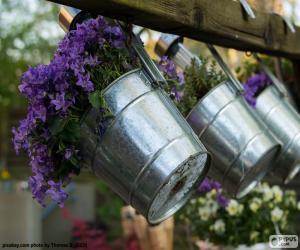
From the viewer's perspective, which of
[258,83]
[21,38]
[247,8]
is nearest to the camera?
[247,8]

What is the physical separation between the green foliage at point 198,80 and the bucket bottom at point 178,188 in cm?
23

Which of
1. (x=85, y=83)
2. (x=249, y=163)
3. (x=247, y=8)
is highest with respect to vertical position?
(x=247, y=8)

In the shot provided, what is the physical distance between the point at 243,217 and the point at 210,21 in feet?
3.18

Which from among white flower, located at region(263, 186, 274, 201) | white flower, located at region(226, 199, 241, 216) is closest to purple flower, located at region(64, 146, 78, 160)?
white flower, located at region(226, 199, 241, 216)

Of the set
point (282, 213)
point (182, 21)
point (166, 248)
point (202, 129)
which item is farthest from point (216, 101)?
point (166, 248)

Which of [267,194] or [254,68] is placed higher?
[254,68]

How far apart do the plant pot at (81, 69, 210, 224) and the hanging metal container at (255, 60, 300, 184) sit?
1.46 ft

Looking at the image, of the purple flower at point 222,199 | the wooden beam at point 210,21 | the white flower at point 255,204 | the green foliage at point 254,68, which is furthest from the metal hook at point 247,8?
the white flower at point 255,204

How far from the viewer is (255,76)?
1566 mm

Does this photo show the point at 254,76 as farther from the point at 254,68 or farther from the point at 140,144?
the point at 140,144

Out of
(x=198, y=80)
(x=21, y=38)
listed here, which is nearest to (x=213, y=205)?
(x=198, y=80)

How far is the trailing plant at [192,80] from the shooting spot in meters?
1.17

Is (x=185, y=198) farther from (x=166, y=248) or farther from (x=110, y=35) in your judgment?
(x=166, y=248)

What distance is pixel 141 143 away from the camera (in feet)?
2.89
